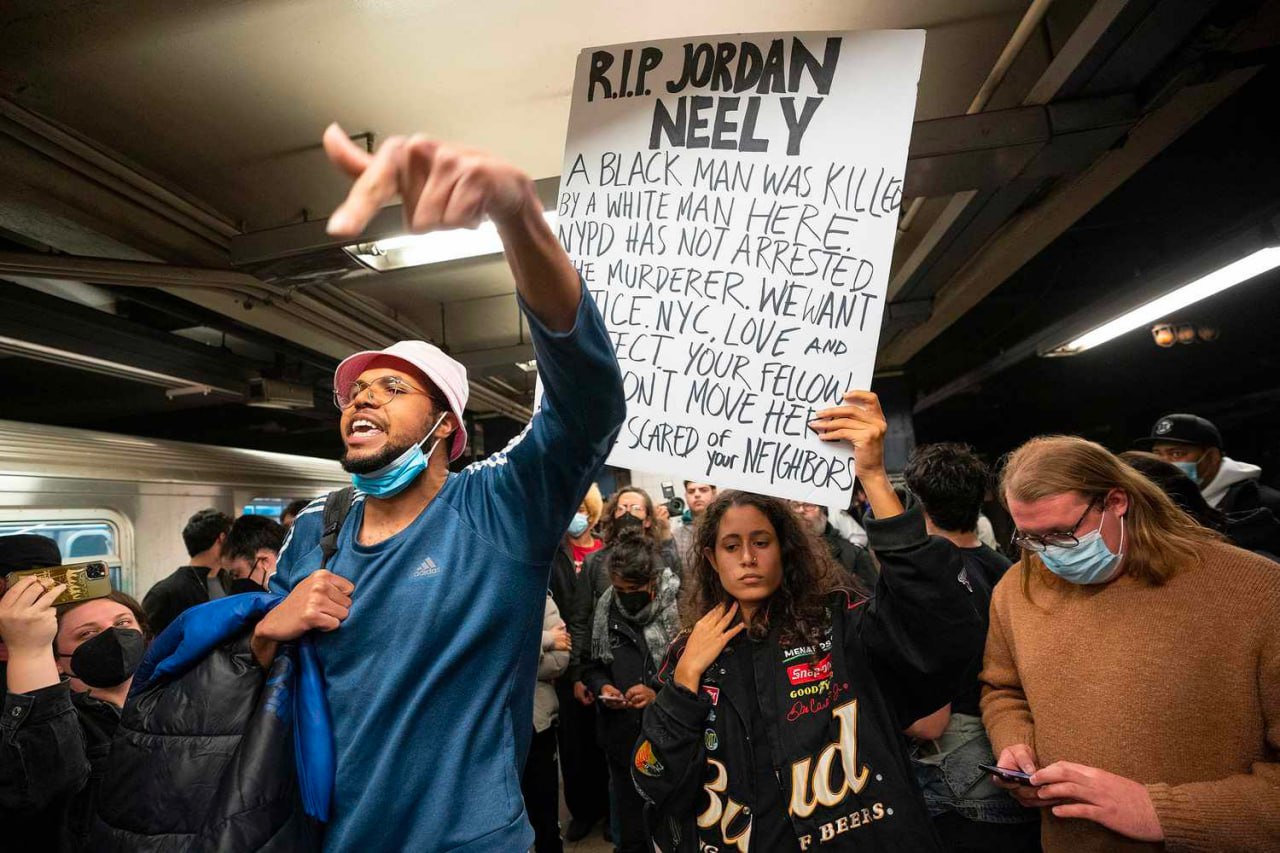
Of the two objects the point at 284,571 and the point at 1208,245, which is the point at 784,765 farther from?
the point at 1208,245

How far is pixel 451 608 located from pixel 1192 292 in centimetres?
574

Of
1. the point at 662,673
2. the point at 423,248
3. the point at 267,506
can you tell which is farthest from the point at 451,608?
the point at 267,506

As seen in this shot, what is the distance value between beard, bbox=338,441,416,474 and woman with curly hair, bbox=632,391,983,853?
0.94 metres

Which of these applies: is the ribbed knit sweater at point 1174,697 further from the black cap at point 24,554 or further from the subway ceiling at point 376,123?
the black cap at point 24,554

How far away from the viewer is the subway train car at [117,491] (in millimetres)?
4301

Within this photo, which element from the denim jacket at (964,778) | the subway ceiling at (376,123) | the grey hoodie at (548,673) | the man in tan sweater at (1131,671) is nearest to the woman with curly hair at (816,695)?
the man in tan sweater at (1131,671)

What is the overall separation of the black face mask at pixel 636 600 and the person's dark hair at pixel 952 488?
4.73 feet

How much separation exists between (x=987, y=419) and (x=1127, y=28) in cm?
1521

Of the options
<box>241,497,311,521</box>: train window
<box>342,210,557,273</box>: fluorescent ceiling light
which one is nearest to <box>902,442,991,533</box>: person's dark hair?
<box>342,210,557,273</box>: fluorescent ceiling light

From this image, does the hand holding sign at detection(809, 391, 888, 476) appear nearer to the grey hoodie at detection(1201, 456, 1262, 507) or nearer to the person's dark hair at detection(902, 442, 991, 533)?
the person's dark hair at detection(902, 442, 991, 533)

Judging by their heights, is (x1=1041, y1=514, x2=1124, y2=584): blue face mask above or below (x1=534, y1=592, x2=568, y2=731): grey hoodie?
above

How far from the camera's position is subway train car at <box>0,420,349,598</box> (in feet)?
14.1

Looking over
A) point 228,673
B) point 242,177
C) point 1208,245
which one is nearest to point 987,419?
point 1208,245

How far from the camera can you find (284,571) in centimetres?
169
